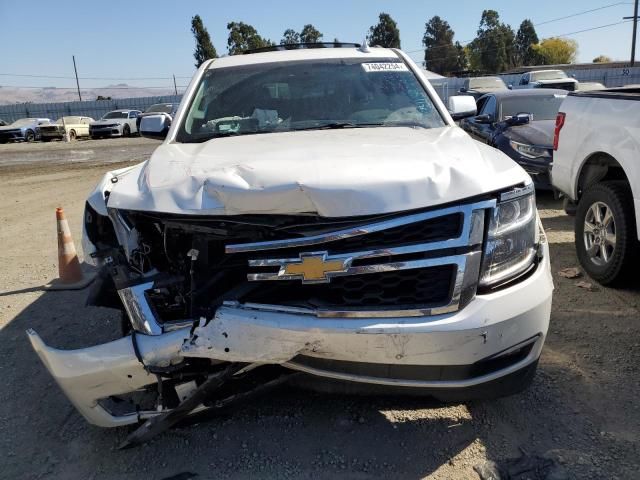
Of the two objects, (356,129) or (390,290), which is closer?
(390,290)

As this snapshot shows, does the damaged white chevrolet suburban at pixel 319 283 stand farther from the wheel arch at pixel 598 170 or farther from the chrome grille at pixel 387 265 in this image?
the wheel arch at pixel 598 170

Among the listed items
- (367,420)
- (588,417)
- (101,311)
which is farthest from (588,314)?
(101,311)

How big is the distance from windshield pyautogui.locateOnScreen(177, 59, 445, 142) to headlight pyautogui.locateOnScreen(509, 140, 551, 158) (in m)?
4.35

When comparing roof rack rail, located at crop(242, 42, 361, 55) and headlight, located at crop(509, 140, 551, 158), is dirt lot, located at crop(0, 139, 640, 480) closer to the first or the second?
roof rack rail, located at crop(242, 42, 361, 55)

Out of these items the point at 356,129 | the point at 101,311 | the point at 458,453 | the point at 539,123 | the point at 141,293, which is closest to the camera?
the point at 141,293

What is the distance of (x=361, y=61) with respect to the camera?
418 centimetres

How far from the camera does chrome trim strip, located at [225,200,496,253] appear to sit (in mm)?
2258

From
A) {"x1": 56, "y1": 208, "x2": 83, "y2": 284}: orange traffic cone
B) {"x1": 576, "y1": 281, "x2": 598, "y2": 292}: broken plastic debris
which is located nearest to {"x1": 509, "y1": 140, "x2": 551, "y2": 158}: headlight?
{"x1": 576, "y1": 281, "x2": 598, "y2": 292}: broken plastic debris

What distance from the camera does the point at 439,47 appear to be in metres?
101

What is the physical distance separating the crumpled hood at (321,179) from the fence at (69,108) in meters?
45.7

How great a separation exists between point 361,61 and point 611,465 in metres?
3.06

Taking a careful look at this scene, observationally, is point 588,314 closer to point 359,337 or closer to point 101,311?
point 359,337

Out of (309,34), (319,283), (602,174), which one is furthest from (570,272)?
(309,34)

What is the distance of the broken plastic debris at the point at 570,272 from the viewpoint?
500cm
